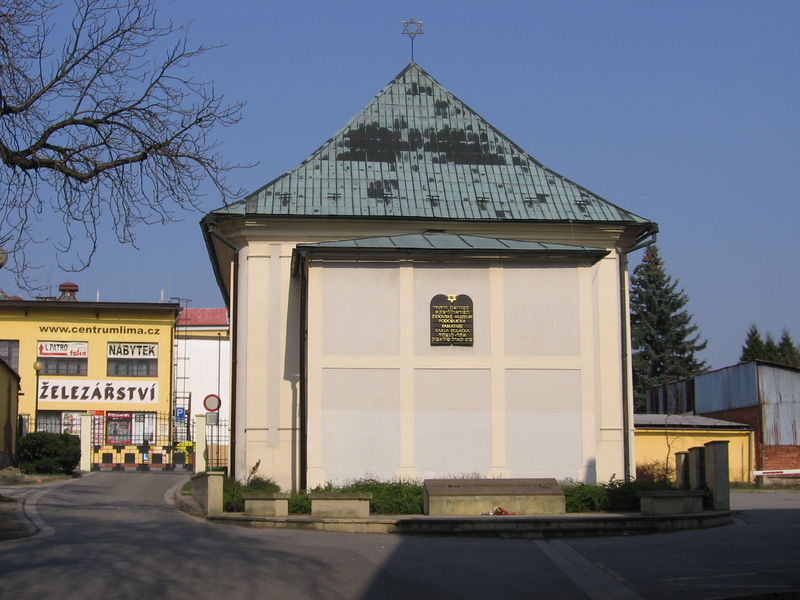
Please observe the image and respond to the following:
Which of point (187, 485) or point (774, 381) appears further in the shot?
point (774, 381)

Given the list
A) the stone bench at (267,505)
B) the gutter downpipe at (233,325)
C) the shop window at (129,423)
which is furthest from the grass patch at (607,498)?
the shop window at (129,423)

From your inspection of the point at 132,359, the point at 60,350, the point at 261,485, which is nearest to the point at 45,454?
the point at 261,485

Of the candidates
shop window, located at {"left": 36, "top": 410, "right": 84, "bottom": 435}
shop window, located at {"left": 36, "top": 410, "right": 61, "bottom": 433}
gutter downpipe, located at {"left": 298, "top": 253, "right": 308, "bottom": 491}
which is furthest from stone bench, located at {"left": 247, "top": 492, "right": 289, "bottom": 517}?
shop window, located at {"left": 36, "top": 410, "right": 61, "bottom": 433}

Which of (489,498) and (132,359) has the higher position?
(132,359)

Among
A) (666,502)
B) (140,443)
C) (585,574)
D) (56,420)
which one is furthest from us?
(56,420)

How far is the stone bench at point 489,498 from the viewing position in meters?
19.6

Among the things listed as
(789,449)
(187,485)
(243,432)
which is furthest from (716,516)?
(789,449)

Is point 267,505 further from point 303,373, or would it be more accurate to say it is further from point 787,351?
point 787,351

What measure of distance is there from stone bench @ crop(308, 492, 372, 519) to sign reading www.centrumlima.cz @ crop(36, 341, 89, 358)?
126 feet

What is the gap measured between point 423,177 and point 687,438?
1796cm

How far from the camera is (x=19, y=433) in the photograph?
130 ft

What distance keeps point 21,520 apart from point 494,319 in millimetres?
10448

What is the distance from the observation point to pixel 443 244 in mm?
24750

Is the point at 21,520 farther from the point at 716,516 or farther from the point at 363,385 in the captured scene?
the point at 716,516
